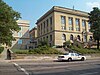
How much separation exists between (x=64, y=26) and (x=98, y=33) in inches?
801

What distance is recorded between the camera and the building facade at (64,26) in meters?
73.9

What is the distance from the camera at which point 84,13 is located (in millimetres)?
82125

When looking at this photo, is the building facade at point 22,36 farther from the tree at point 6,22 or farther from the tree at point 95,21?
the tree at point 6,22

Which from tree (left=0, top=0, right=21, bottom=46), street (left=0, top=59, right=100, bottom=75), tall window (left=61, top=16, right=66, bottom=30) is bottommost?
street (left=0, top=59, right=100, bottom=75)

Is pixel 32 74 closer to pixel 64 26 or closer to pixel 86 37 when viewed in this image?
pixel 64 26

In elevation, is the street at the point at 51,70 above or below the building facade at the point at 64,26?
below

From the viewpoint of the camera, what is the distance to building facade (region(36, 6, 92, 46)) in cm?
7388

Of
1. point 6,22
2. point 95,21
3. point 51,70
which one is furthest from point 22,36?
point 51,70

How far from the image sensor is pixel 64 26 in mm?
76000

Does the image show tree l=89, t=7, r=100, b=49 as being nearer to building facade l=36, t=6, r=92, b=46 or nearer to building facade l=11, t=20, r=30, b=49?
building facade l=36, t=6, r=92, b=46

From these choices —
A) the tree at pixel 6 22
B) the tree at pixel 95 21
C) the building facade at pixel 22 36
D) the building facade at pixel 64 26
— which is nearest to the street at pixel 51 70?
the tree at pixel 6 22

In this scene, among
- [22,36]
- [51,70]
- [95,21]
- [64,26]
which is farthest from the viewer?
[22,36]

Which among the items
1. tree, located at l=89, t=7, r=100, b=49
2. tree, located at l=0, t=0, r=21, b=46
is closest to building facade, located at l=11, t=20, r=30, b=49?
tree, located at l=89, t=7, r=100, b=49

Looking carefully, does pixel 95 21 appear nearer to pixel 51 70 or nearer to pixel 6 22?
pixel 6 22
